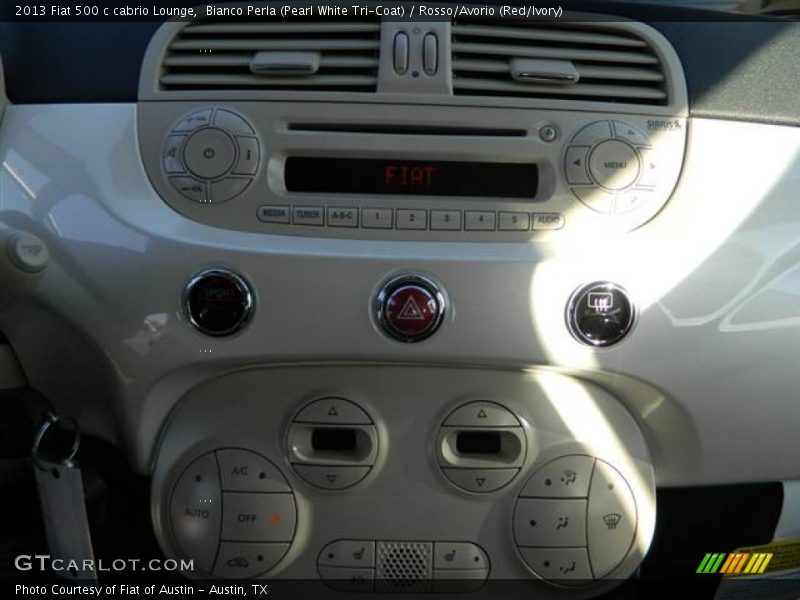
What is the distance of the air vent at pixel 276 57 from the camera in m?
1.33

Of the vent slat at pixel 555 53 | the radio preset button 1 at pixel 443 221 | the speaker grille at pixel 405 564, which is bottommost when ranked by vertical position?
the speaker grille at pixel 405 564

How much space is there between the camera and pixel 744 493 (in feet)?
4.66

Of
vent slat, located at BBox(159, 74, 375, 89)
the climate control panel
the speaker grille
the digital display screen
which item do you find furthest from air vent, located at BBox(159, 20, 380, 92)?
the speaker grille

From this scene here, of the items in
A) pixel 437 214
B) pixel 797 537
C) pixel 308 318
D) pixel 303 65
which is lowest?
A: pixel 797 537

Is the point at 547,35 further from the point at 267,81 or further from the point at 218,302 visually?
the point at 218,302

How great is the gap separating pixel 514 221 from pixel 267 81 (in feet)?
1.30

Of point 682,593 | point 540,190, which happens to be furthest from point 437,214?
point 682,593

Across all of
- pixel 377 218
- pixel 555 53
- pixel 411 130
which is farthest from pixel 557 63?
pixel 377 218

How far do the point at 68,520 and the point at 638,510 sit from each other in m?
0.79

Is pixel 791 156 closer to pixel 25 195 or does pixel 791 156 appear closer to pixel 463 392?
pixel 463 392

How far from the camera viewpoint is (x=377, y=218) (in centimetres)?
130

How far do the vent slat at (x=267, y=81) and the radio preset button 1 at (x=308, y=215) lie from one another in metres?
0.18

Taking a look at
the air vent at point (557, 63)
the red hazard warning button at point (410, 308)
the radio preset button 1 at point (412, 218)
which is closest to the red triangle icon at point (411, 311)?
the red hazard warning button at point (410, 308)

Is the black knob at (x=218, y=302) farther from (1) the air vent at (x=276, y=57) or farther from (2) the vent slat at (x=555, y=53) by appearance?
(2) the vent slat at (x=555, y=53)
